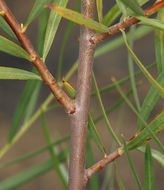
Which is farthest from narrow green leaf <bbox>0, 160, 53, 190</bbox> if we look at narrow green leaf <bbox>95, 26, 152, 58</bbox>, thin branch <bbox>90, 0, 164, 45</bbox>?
thin branch <bbox>90, 0, 164, 45</bbox>

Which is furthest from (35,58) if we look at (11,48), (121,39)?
(121,39)

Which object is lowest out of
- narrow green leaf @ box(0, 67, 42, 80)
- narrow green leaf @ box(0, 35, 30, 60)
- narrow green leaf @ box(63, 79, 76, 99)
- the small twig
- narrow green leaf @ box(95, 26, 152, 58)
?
the small twig

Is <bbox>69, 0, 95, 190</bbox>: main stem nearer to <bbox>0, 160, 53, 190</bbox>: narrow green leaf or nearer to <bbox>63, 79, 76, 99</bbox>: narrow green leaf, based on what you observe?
<bbox>63, 79, 76, 99</bbox>: narrow green leaf

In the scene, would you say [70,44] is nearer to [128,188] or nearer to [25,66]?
[25,66]

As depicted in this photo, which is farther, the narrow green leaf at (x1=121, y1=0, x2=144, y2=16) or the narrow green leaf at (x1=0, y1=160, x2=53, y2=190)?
the narrow green leaf at (x1=0, y1=160, x2=53, y2=190)

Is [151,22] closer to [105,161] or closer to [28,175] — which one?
[105,161]

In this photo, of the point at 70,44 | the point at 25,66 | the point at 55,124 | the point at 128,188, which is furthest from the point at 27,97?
the point at 70,44

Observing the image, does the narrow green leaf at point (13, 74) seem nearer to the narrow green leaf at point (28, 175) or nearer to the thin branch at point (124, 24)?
the thin branch at point (124, 24)

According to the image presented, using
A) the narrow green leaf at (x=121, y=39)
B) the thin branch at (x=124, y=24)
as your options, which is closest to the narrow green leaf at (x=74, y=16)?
the thin branch at (x=124, y=24)
